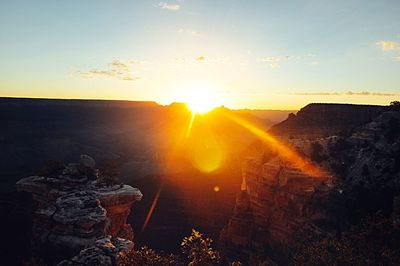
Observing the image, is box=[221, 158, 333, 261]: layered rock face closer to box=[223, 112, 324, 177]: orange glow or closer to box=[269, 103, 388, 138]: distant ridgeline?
box=[223, 112, 324, 177]: orange glow

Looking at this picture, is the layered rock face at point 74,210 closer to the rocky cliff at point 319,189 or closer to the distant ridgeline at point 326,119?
the rocky cliff at point 319,189

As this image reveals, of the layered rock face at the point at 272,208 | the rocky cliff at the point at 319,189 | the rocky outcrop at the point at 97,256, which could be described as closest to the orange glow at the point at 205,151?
the layered rock face at the point at 272,208

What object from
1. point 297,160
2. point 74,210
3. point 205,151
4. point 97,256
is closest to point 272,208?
point 297,160

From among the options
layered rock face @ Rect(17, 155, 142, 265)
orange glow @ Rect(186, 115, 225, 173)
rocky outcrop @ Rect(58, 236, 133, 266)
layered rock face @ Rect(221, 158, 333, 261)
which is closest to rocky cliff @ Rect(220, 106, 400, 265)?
layered rock face @ Rect(221, 158, 333, 261)

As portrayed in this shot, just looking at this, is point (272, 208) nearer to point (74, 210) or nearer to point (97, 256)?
point (74, 210)

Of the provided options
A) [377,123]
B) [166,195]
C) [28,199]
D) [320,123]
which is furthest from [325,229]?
[166,195]

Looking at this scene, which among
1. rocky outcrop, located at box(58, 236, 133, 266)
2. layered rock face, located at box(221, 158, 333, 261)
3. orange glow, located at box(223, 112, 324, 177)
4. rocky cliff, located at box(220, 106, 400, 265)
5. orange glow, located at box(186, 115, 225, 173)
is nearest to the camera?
rocky outcrop, located at box(58, 236, 133, 266)

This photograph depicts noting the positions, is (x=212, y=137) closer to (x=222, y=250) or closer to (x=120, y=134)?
(x=120, y=134)
